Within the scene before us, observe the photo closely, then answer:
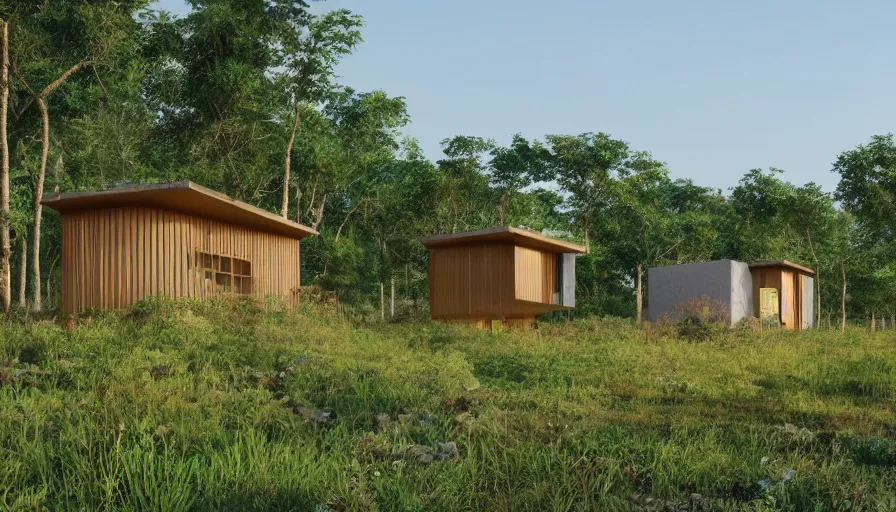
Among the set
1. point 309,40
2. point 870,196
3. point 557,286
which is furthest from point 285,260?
point 870,196

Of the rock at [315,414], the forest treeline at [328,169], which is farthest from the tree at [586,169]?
the rock at [315,414]

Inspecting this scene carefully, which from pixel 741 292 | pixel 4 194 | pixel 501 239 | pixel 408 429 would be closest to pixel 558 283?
pixel 501 239

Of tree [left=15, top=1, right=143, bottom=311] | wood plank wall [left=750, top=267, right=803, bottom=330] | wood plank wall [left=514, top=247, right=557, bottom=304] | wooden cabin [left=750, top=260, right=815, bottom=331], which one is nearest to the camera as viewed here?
wood plank wall [left=514, top=247, right=557, bottom=304]

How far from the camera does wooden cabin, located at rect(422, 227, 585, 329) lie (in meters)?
22.0

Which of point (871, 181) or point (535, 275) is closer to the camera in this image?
point (535, 275)

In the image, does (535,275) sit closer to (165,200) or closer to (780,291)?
(165,200)

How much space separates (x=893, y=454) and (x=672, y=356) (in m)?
8.19

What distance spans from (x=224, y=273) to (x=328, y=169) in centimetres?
1584

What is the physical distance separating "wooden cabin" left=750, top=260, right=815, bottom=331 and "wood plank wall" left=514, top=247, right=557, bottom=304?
380 inches

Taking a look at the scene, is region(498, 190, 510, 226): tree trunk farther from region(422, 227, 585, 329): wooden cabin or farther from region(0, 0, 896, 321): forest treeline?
region(422, 227, 585, 329): wooden cabin

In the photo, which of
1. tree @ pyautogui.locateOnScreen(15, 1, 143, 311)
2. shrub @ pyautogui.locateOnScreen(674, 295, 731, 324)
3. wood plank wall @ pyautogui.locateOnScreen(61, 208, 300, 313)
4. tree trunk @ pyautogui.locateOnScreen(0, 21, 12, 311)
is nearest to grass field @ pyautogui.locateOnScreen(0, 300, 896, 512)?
wood plank wall @ pyautogui.locateOnScreen(61, 208, 300, 313)

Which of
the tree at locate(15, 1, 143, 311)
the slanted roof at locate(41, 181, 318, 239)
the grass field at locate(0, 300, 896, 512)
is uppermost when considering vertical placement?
the tree at locate(15, 1, 143, 311)

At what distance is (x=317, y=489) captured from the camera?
4.80m

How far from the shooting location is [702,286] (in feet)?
91.2
